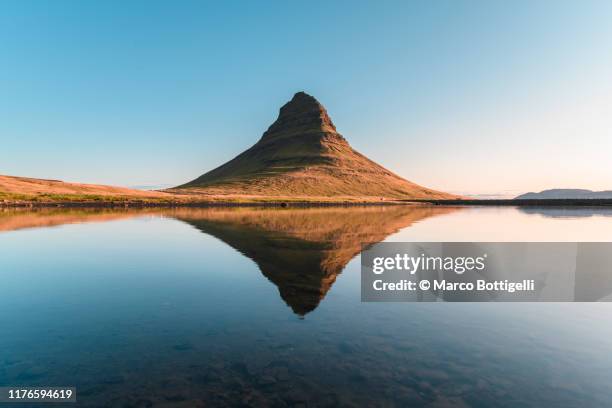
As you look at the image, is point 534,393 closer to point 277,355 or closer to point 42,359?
point 277,355

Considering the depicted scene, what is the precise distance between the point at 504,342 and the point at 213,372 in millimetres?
9385

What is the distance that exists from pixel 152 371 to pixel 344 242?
26331mm

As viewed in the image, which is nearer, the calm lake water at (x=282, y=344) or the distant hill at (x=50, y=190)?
the calm lake water at (x=282, y=344)

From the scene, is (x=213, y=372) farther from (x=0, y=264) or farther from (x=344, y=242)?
(x=344, y=242)

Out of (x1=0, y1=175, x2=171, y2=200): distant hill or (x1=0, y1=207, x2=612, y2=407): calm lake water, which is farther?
(x1=0, y1=175, x2=171, y2=200): distant hill

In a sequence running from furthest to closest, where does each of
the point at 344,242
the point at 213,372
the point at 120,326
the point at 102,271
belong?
the point at 344,242, the point at 102,271, the point at 120,326, the point at 213,372

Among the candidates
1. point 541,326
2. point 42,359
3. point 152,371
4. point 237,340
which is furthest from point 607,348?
point 42,359

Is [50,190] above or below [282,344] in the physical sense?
above

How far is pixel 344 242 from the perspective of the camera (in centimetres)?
3372

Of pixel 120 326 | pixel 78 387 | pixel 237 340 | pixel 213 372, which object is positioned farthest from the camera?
pixel 120 326

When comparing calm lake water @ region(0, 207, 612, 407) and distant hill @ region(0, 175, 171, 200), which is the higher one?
distant hill @ region(0, 175, 171, 200)

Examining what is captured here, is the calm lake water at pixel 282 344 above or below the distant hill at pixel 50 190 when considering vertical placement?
below

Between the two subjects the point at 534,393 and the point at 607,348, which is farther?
the point at 607,348

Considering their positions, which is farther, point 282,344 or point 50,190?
point 50,190
